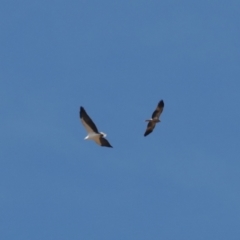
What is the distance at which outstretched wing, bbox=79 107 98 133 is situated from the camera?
6444 centimetres

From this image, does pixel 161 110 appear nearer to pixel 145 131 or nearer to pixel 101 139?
pixel 145 131

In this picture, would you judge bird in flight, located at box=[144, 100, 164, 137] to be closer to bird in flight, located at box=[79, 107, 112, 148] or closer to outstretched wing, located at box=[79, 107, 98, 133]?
bird in flight, located at box=[79, 107, 112, 148]

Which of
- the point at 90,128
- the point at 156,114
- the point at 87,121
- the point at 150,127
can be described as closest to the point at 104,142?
the point at 90,128

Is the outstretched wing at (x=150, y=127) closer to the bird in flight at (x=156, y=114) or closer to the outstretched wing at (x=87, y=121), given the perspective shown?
the bird in flight at (x=156, y=114)

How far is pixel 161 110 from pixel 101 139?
682cm

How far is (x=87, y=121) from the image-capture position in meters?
64.6

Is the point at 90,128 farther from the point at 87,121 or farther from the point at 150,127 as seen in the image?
the point at 150,127

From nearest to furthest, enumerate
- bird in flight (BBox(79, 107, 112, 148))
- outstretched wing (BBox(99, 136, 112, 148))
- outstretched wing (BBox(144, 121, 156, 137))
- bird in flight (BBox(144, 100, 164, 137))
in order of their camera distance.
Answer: bird in flight (BBox(79, 107, 112, 148))
outstretched wing (BBox(99, 136, 112, 148))
bird in flight (BBox(144, 100, 164, 137))
outstretched wing (BBox(144, 121, 156, 137))

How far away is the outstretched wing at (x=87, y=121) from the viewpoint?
6444cm

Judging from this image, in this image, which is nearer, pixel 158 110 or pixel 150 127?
pixel 158 110

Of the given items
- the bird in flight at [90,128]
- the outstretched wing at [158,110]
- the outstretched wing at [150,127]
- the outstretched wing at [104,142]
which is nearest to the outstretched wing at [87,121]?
the bird in flight at [90,128]

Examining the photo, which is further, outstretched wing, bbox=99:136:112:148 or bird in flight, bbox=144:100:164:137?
bird in flight, bbox=144:100:164:137

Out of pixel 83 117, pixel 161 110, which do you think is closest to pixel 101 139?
pixel 83 117

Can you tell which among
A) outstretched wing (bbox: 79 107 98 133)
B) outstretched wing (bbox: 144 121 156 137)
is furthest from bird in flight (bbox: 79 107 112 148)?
outstretched wing (bbox: 144 121 156 137)
